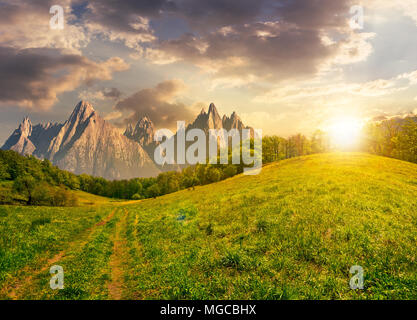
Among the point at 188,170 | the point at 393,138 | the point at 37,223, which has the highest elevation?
the point at 393,138

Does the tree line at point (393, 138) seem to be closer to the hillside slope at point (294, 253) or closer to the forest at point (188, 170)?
the forest at point (188, 170)

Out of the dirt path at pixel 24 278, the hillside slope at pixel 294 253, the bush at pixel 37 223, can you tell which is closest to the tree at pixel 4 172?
the bush at pixel 37 223

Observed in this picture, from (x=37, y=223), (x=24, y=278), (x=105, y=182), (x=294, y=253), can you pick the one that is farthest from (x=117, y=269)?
(x=105, y=182)

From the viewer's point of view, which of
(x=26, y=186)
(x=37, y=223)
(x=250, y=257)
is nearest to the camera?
(x=250, y=257)

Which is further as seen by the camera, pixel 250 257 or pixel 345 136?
pixel 345 136

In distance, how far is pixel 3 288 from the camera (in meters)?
7.98

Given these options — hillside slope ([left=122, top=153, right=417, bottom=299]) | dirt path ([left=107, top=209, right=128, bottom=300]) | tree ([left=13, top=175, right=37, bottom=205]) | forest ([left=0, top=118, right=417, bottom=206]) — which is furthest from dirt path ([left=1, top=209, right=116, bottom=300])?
tree ([left=13, top=175, right=37, bottom=205])

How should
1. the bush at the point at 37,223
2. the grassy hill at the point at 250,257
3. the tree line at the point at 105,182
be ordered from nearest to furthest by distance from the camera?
1. the grassy hill at the point at 250,257
2. the bush at the point at 37,223
3. the tree line at the point at 105,182

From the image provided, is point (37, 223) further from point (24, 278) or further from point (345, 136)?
point (345, 136)

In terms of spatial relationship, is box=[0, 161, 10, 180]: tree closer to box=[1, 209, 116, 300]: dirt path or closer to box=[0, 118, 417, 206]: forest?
box=[0, 118, 417, 206]: forest

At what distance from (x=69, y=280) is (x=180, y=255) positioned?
525 centimetres

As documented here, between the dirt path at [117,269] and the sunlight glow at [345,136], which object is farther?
the sunlight glow at [345,136]
